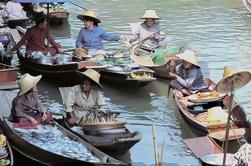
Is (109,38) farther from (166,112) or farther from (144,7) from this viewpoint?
(144,7)

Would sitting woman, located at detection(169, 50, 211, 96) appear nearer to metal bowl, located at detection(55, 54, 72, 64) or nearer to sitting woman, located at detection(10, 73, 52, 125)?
metal bowl, located at detection(55, 54, 72, 64)

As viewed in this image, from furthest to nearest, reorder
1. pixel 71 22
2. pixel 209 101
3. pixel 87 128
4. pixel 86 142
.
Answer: pixel 71 22
pixel 209 101
pixel 87 128
pixel 86 142

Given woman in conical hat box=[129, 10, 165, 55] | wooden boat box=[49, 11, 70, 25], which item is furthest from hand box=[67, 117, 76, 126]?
wooden boat box=[49, 11, 70, 25]

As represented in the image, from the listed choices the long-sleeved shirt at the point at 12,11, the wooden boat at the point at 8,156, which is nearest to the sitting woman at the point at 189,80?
the wooden boat at the point at 8,156

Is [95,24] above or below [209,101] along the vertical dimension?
above

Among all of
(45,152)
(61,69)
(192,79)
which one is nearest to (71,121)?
(45,152)

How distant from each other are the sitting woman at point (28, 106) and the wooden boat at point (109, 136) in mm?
340

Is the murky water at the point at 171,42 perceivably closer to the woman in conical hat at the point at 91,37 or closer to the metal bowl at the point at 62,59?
the metal bowl at the point at 62,59

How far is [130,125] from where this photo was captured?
780cm

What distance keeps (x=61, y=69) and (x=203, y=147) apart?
3526 millimetres

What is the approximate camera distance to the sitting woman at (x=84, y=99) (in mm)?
6590

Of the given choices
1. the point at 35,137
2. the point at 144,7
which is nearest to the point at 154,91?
the point at 35,137

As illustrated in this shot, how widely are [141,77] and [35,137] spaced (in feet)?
10.3

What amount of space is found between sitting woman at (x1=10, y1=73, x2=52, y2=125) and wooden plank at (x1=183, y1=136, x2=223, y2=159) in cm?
171
